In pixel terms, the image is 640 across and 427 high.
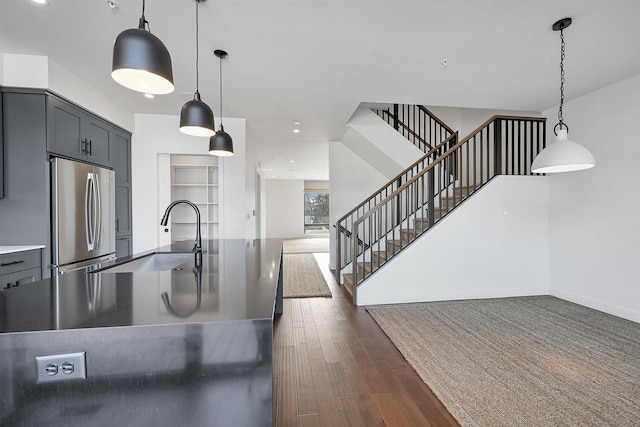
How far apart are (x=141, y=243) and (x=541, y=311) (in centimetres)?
561

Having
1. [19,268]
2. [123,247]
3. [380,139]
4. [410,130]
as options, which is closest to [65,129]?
[19,268]

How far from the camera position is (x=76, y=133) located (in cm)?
319

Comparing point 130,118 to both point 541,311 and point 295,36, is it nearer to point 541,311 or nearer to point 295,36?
point 295,36

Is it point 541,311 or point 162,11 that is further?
point 541,311

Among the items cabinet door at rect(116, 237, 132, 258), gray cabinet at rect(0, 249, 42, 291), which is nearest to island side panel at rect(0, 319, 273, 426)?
gray cabinet at rect(0, 249, 42, 291)

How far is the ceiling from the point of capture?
6.78ft

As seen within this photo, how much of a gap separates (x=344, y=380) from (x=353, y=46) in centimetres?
276

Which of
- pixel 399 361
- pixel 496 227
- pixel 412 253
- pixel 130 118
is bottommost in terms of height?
pixel 399 361

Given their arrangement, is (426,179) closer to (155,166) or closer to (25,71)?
(155,166)

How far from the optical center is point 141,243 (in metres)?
4.33

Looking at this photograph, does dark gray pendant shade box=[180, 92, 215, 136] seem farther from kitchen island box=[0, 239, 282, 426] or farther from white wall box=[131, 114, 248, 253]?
white wall box=[131, 114, 248, 253]

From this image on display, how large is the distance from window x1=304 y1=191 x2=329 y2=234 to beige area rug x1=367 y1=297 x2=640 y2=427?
955 centimetres

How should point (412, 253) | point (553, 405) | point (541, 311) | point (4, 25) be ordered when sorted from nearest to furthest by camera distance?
point (553, 405)
point (4, 25)
point (541, 311)
point (412, 253)

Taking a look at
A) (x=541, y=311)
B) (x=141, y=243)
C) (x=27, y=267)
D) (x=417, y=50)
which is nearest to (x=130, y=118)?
(x=141, y=243)
